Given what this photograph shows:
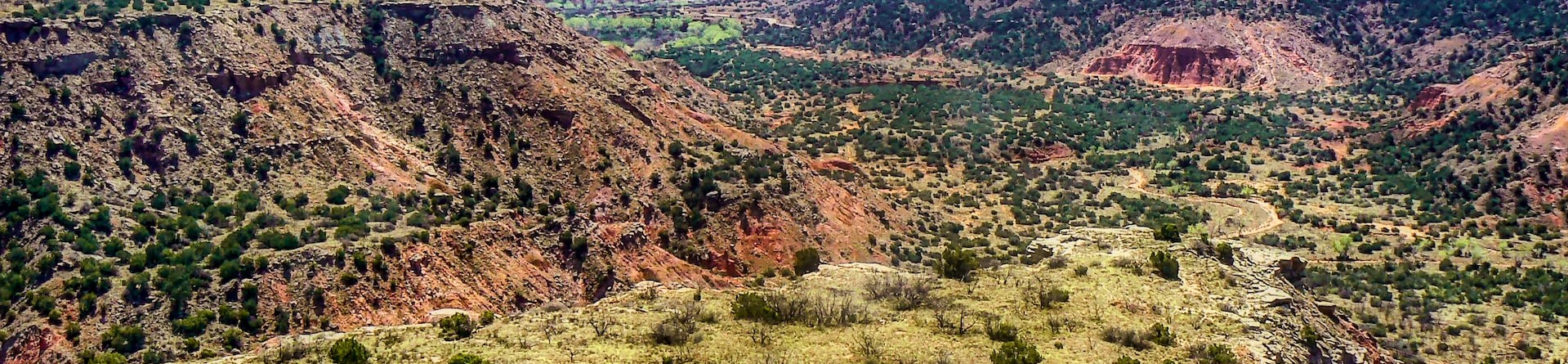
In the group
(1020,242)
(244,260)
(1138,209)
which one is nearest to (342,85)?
(244,260)

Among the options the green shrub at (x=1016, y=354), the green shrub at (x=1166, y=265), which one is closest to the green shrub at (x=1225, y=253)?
the green shrub at (x=1166, y=265)

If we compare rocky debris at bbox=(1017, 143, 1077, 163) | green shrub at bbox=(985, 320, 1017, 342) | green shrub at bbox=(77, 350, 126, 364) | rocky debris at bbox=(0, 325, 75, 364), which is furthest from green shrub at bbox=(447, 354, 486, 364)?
rocky debris at bbox=(1017, 143, 1077, 163)

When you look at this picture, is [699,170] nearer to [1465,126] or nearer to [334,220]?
[334,220]

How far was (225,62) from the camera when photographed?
47094 mm

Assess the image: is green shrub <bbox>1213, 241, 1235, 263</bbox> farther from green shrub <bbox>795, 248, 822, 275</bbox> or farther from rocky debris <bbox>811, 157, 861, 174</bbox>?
rocky debris <bbox>811, 157, 861, 174</bbox>

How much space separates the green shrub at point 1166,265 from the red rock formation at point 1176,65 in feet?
294

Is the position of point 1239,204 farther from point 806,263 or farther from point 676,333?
point 676,333

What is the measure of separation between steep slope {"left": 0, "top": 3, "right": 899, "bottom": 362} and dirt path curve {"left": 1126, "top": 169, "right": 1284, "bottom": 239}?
70.1 feet

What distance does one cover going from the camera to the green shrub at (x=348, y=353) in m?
21.5

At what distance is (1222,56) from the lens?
115 metres

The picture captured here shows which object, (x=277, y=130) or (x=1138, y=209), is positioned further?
(x=1138, y=209)

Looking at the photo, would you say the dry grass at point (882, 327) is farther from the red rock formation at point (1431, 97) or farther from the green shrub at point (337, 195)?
the red rock formation at point (1431, 97)

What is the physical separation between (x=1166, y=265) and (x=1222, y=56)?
9367cm

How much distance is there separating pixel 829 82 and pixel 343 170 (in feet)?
228
